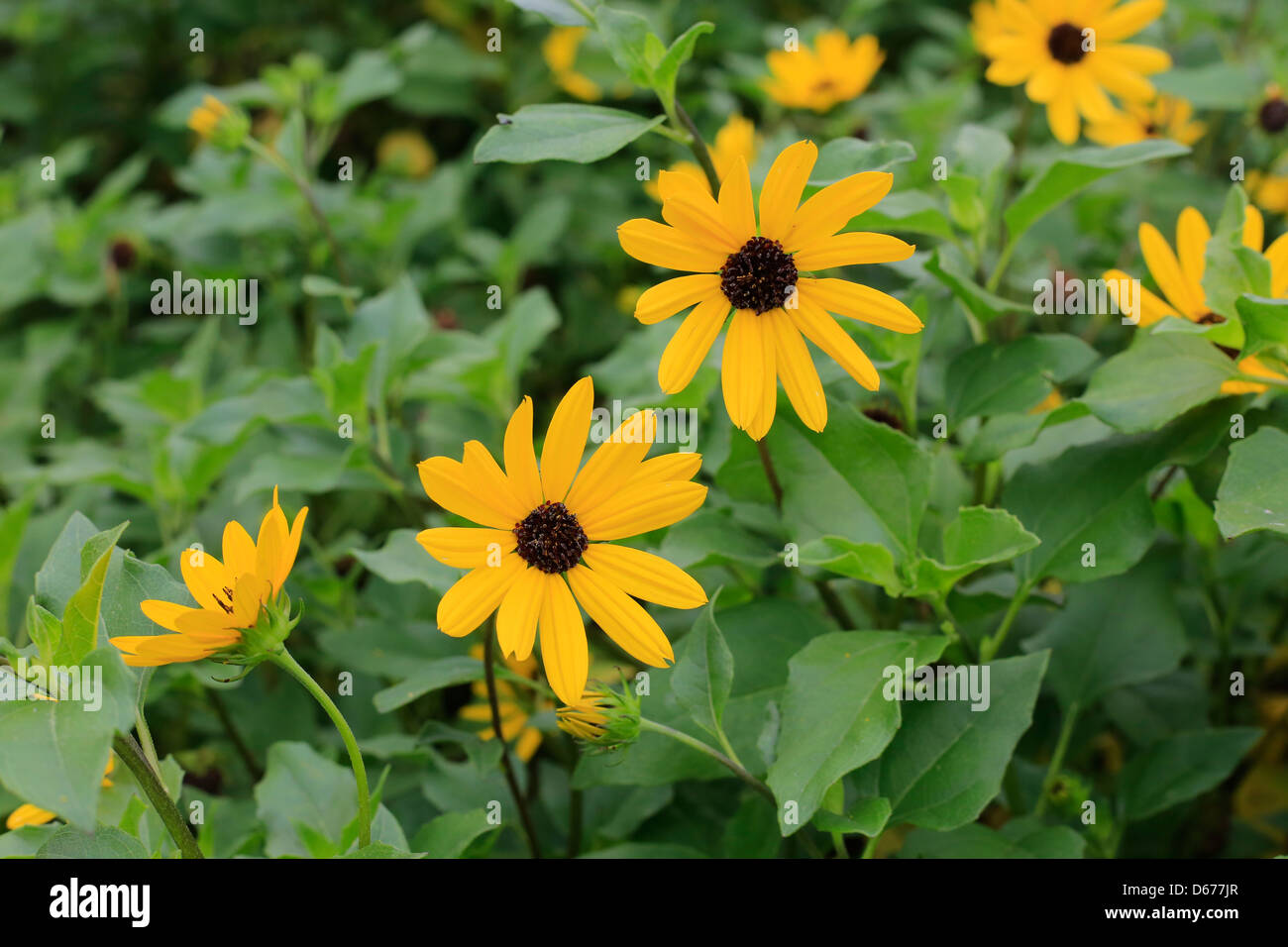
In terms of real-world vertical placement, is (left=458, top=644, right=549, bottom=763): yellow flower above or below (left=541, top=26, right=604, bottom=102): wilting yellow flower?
below

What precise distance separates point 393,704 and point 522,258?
1.17 metres

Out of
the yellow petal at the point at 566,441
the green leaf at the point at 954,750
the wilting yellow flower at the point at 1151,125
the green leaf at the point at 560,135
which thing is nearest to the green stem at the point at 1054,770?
the green leaf at the point at 954,750

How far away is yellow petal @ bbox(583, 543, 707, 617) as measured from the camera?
794 millimetres

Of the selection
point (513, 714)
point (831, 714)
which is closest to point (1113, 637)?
point (831, 714)

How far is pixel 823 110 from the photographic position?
2152 mm

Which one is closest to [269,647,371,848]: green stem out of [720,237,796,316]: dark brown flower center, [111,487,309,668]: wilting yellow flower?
[111,487,309,668]: wilting yellow flower

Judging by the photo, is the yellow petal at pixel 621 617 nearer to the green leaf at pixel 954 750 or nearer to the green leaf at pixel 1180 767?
the green leaf at pixel 954 750

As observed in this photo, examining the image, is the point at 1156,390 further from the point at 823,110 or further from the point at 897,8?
the point at 897,8

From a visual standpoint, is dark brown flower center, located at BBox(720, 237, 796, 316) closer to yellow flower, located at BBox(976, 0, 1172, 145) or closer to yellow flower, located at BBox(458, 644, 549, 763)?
yellow flower, located at BBox(458, 644, 549, 763)

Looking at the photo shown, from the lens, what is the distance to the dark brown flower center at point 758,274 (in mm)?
840

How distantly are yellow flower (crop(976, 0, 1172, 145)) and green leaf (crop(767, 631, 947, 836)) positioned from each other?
0.87 m
